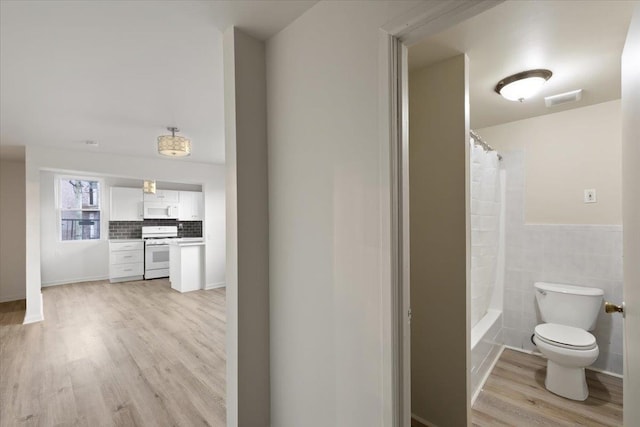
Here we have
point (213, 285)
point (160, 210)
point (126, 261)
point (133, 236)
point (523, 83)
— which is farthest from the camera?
point (160, 210)

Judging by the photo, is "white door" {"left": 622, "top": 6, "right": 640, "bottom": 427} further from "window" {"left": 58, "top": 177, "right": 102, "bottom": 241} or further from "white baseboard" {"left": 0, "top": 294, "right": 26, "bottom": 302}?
"window" {"left": 58, "top": 177, "right": 102, "bottom": 241}

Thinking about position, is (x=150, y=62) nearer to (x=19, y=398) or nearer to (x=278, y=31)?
(x=278, y=31)

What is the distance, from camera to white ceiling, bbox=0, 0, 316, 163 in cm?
144

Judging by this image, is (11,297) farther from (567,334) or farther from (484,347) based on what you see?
(567,334)

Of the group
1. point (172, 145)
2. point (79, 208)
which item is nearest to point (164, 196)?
point (79, 208)

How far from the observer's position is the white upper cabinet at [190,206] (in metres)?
7.03

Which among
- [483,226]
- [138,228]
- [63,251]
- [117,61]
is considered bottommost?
[63,251]

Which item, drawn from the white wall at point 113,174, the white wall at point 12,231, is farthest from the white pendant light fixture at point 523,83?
the white wall at point 12,231

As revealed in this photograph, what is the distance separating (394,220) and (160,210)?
6869 millimetres

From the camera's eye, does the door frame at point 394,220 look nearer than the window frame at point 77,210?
Yes

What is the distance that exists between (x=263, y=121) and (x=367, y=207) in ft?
2.94

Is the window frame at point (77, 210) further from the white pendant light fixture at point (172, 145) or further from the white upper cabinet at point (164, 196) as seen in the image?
the white pendant light fixture at point (172, 145)

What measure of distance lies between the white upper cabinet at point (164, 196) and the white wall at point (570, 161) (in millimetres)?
6556

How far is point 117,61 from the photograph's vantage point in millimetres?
1887
